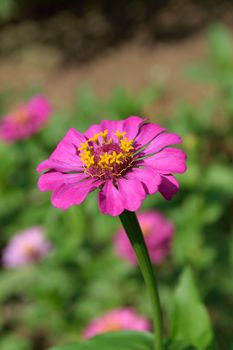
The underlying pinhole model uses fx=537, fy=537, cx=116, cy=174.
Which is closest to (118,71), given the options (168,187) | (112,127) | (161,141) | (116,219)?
(116,219)

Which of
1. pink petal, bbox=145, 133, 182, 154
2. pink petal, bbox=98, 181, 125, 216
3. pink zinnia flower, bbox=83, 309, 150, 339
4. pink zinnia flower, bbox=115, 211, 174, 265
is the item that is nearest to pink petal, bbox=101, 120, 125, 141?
pink petal, bbox=145, 133, 182, 154

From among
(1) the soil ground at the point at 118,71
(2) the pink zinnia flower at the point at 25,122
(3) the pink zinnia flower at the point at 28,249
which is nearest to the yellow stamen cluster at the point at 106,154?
(3) the pink zinnia flower at the point at 28,249

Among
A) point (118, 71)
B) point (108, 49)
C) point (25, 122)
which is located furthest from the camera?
point (108, 49)

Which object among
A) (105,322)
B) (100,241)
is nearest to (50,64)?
(100,241)

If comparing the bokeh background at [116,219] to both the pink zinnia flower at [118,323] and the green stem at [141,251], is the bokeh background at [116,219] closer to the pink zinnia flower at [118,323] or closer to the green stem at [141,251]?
the green stem at [141,251]

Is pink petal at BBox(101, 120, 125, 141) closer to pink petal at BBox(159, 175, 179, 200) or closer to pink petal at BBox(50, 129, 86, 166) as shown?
pink petal at BBox(50, 129, 86, 166)

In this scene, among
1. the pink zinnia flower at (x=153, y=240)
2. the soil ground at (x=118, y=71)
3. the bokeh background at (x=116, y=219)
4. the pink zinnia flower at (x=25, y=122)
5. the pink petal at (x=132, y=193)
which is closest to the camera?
the pink petal at (x=132, y=193)

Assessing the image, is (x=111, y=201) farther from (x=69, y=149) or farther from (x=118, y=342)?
(x=118, y=342)
